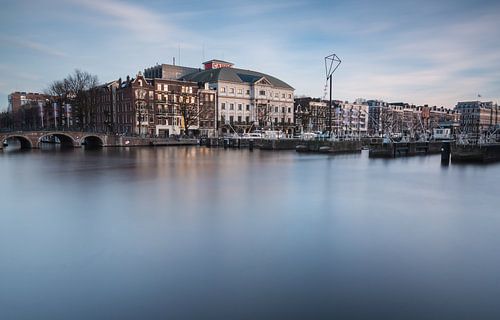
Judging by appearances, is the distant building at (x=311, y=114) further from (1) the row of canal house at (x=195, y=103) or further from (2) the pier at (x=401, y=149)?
(2) the pier at (x=401, y=149)

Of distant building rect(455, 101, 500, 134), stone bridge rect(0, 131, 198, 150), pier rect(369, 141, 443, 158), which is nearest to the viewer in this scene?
pier rect(369, 141, 443, 158)

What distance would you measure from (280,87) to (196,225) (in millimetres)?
88268

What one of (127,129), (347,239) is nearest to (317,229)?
(347,239)

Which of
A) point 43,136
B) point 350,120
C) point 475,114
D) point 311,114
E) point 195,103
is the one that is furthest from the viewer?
point 475,114

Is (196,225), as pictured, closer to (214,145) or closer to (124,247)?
(124,247)

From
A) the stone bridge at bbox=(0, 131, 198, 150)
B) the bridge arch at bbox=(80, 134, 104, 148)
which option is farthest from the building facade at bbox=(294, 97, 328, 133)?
the bridge arch at bbox=(80, 134, 104, 148)

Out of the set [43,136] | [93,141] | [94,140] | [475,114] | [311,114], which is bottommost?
[93,141]

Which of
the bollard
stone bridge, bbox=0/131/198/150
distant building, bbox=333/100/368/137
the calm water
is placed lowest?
the calm water

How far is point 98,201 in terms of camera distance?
1570 cm

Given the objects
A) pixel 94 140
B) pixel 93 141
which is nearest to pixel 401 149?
pixel 94 140

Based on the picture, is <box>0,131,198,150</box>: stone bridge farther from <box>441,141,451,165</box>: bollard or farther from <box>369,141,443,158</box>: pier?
<box>441,141,451,165</box>: bollard

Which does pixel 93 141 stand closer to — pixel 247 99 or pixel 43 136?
pixel 43 136

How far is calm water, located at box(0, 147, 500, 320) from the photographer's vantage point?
21.6ft

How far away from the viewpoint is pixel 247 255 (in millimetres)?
9047
